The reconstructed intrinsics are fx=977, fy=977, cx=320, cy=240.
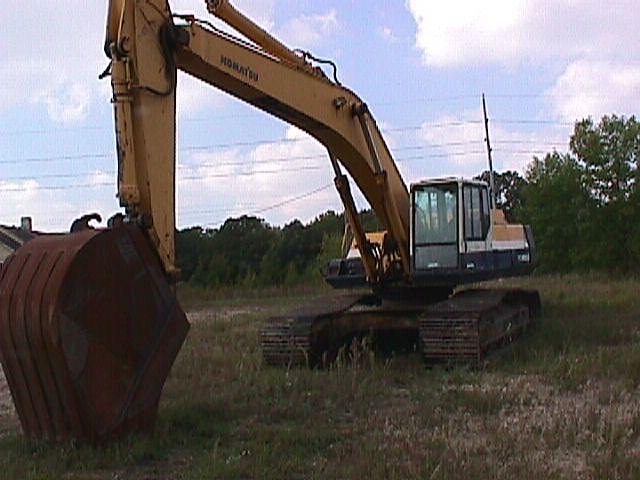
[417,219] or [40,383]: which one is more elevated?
[417,219]

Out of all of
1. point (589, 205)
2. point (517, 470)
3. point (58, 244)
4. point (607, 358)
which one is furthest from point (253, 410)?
point (589, 205)

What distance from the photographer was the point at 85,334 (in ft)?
23.5

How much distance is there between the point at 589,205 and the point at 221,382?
27639 millimetres

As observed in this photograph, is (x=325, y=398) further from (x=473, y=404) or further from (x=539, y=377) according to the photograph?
(x=539, y=377)

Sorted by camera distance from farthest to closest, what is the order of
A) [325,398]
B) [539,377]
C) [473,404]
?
1. [539,377]
2. [325,398]
3. [473,404]

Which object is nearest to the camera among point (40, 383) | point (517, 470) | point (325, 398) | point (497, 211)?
point (517, 470)

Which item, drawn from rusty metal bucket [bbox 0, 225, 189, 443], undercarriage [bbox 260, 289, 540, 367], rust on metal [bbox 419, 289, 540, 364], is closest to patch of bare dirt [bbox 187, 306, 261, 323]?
undercarriage [bbox 260, 289, 540, 367]

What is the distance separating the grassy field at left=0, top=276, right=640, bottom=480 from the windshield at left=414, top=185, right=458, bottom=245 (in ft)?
5.24

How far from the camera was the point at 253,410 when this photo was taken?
8844 millimetres

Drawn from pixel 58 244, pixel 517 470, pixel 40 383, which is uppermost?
pixel 58 244

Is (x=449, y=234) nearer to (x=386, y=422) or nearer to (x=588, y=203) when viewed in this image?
(x=386, y=422)

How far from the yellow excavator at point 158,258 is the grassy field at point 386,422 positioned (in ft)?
1.18

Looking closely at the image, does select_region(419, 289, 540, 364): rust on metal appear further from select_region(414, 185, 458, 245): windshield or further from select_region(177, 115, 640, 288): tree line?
select_region(177, 115, 640, 288): tree line

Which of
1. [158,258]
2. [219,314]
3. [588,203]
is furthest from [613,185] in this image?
[158,258]
